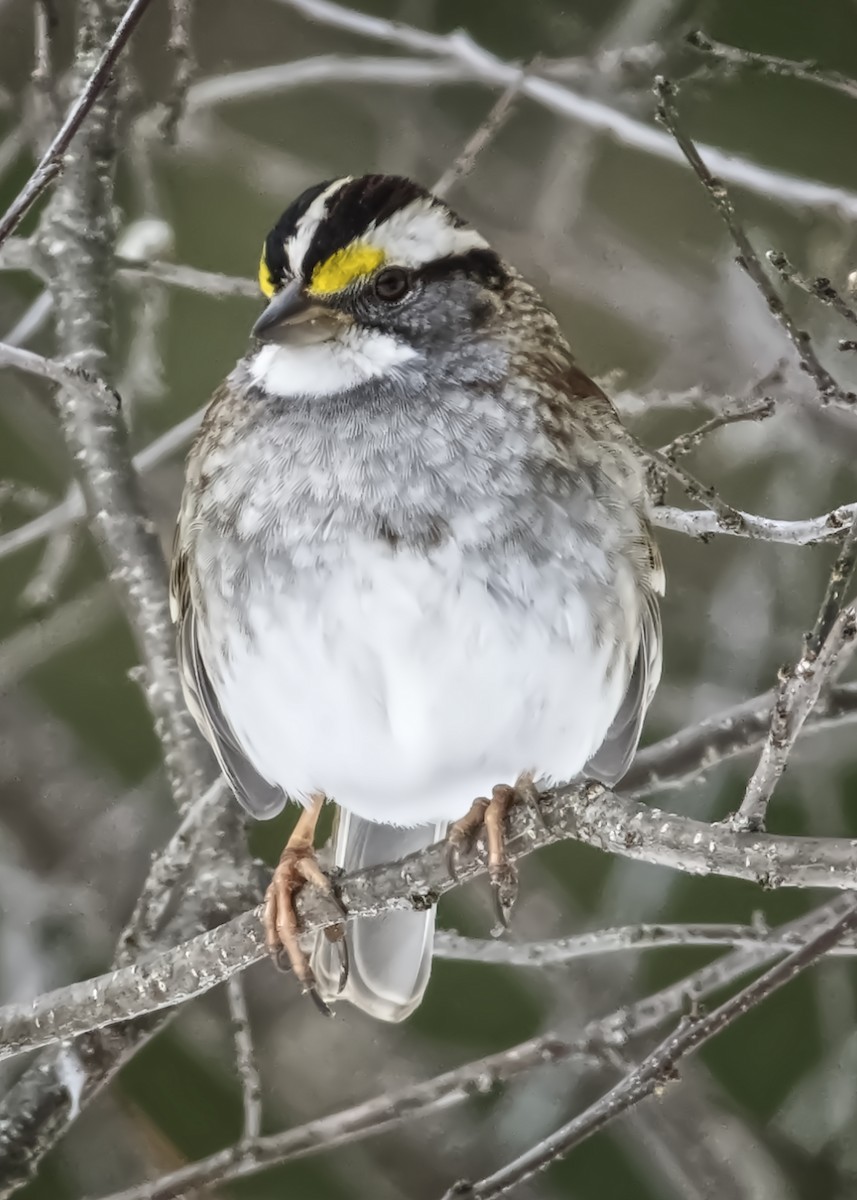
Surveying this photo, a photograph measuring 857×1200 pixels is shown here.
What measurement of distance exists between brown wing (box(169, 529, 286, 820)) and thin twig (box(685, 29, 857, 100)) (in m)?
0.70

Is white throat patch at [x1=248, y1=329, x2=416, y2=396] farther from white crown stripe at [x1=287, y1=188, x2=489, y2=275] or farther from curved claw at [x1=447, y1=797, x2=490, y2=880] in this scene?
curved claw at [x1=447, y1=797, x2=490, y2=880]

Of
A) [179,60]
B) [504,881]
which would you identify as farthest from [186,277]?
[504,881]

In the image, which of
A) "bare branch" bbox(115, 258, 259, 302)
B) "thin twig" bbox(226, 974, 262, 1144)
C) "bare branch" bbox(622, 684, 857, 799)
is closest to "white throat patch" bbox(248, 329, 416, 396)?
"bare branch" bbox(115, 258, 259, 302)

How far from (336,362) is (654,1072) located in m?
0.69

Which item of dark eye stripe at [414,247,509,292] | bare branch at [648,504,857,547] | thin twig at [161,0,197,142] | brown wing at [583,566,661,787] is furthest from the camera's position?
thin twig at [161,0,197,142]

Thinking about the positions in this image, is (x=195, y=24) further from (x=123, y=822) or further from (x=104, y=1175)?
(x=104, y=1175)

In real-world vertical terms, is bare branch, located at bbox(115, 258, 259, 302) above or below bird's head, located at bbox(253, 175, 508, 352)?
above

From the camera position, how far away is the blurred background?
4.14 ft

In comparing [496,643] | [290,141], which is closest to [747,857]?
[496,643]

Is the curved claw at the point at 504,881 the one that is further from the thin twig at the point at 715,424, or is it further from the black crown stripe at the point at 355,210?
the black crown stripe at the point at 355,210

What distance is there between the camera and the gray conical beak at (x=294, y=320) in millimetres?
1007

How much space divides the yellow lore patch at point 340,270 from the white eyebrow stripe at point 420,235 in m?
0.02

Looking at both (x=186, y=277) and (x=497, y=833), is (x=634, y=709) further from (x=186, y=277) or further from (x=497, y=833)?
(x=186, y=277)

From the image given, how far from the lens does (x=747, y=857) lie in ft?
2.69
